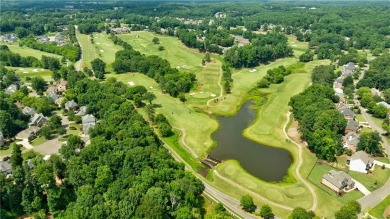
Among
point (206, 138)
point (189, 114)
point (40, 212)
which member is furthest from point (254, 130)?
point (40, 212)

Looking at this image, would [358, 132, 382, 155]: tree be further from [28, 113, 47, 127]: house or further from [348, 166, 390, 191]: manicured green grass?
[28, 113, 47, 127]: house

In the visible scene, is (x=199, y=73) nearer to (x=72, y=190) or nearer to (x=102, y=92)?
(x=102, y=92)

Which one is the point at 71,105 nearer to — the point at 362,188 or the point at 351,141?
the point at 351,141

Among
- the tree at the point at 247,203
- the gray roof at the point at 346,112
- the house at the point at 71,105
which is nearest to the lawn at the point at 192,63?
the house at the point at 71,105

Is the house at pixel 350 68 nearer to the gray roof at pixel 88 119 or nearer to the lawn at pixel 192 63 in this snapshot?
the lawn at pixel 192 63

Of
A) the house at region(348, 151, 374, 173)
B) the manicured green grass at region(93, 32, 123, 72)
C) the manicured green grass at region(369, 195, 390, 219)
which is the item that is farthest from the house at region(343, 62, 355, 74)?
the manicured green grass at region(93, 32, 123, 72)

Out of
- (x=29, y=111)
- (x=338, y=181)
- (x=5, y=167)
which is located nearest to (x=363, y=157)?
(x=338, y=181)
